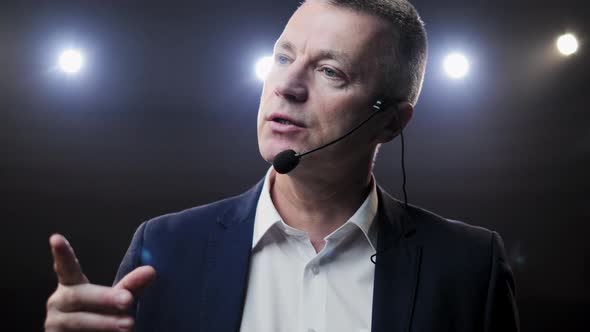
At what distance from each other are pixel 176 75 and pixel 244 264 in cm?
161

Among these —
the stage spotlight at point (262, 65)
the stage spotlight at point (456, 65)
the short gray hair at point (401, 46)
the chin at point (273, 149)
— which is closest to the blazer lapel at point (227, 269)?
the chin at point (273, 149)

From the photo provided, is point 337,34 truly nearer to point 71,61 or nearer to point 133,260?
point 133,260

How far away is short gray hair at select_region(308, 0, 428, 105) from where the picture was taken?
1548 mm

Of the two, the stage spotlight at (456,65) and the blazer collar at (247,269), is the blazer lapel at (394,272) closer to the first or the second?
the blazer collar at (247,269)

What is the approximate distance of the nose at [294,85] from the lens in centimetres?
143

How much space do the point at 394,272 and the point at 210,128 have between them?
5.52 feet

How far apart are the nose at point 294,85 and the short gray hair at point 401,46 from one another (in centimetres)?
25

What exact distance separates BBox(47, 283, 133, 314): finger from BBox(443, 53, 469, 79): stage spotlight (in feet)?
7.71

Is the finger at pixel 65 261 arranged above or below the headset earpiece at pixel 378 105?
below

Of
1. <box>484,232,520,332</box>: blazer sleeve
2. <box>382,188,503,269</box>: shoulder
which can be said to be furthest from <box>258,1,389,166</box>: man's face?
<box>484,232,520,332</box>: blazer sleeve

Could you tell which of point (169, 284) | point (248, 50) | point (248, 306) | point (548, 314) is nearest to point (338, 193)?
point (248, 306)

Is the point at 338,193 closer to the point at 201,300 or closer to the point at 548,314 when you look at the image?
the point at 201,300

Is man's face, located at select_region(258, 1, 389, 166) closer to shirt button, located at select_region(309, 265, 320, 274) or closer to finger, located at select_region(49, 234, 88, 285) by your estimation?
shirt button, located at select_region(309, 265, 320, 274)

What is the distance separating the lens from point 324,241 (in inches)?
59.6
